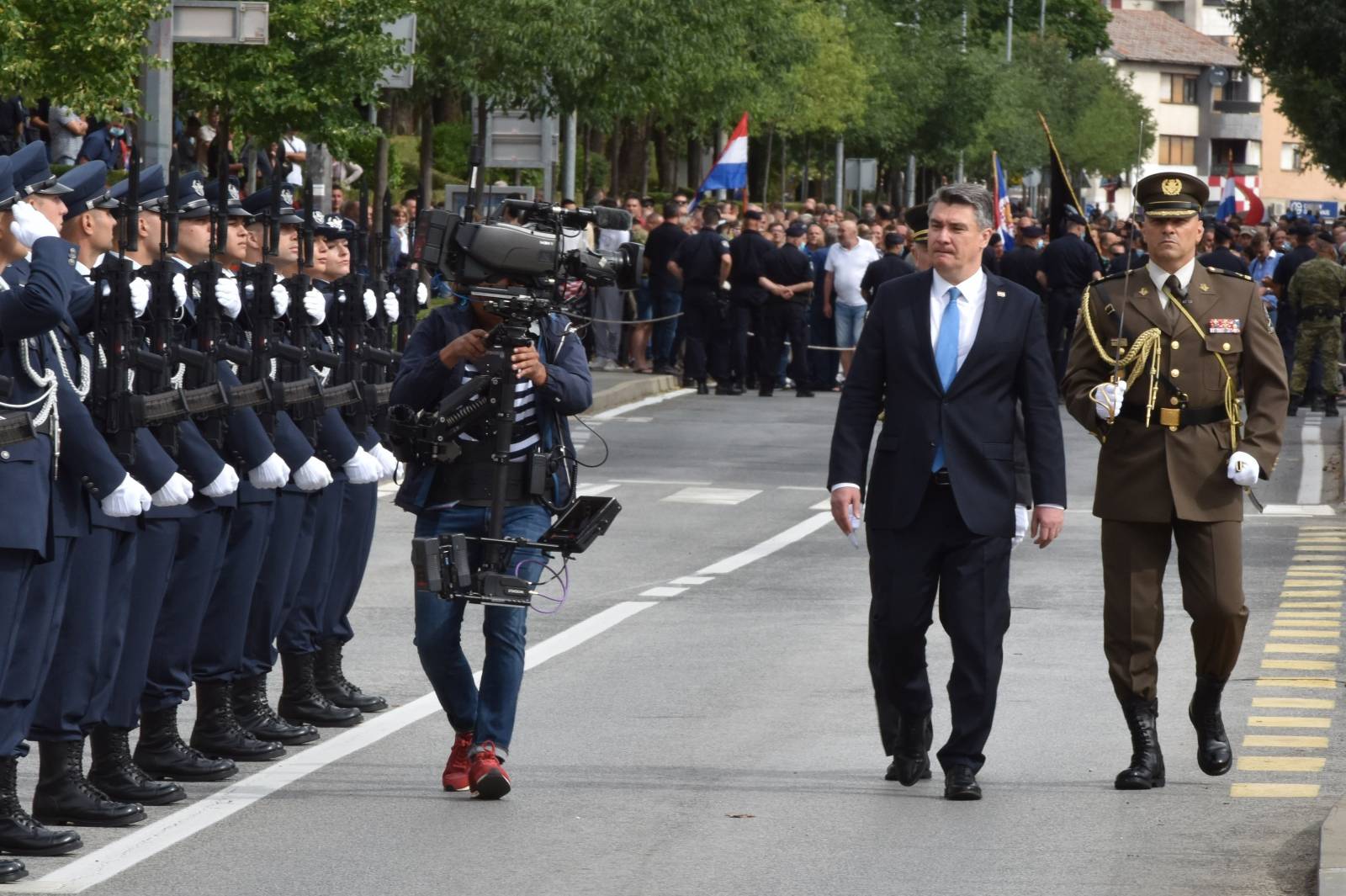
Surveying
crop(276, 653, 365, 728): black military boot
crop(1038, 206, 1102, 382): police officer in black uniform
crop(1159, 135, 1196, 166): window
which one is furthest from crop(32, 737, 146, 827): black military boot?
crop(1159, 135, 1196, 166): window

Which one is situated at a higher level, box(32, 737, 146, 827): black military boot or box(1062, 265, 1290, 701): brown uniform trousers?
box(1062, 265, 1290, 701): brown uniform trousers

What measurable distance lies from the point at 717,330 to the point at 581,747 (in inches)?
755

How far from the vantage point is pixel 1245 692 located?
10.6 meters

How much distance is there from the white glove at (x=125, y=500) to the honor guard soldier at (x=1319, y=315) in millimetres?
20380

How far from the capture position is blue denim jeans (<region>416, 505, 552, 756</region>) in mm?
8492

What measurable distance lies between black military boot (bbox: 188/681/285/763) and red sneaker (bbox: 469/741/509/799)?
3.29 feet

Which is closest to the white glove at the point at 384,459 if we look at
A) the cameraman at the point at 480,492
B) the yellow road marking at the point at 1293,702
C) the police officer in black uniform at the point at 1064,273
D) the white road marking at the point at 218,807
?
the white road marking at the point at 218,807

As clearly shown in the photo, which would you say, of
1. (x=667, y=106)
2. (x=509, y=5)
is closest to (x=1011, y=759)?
(x=509, y=5)

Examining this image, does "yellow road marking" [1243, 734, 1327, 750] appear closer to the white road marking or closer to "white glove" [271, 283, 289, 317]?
the white road marking

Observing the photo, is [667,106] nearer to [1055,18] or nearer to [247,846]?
[247,846]

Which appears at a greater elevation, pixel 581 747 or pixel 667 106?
pixel 667 106

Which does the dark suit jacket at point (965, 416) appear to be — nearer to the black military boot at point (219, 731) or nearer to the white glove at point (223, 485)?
the white glove at point (223, 485)

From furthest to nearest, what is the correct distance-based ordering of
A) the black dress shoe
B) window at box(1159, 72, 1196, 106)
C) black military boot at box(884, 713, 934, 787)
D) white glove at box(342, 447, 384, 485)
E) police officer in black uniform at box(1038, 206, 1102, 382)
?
window at box(1159, 72, 1196, 106), police officer in black uniform at box(1038, 206, 1102, 382), white glove at box(342, 447, 384, 485), black military boot at box(884, 713, 934, 787), the black dress shoe

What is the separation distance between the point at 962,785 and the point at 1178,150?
164 metres
